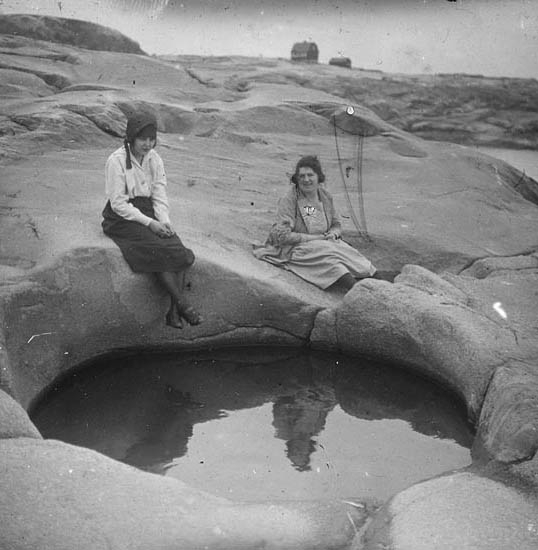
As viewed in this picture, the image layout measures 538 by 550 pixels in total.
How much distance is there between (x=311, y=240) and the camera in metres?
7.15

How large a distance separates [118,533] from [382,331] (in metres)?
3.38

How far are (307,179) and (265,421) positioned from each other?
244cm

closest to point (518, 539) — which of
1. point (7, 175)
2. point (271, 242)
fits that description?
point (271, 242)

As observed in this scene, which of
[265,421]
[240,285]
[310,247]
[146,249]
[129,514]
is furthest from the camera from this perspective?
[310,247]

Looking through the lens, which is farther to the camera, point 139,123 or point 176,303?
point 176,303

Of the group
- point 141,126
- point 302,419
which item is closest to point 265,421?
point 302,419

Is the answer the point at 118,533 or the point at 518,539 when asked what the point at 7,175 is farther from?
the point at 518,539

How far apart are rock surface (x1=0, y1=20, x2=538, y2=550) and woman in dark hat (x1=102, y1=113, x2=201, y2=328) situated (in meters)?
0.18

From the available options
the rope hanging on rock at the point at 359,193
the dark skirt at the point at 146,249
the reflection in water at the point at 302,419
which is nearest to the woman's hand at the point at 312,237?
the rope hanging on rock at the point at 359,193

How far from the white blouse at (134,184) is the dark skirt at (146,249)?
9cm

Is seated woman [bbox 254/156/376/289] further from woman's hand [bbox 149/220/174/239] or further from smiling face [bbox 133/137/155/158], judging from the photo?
smiling face [bbox 133/137/155/158]

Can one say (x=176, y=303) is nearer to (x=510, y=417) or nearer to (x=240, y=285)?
(x=240, y=285)

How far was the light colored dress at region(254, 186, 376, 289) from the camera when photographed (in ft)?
22.8

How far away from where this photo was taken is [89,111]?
397 inches
